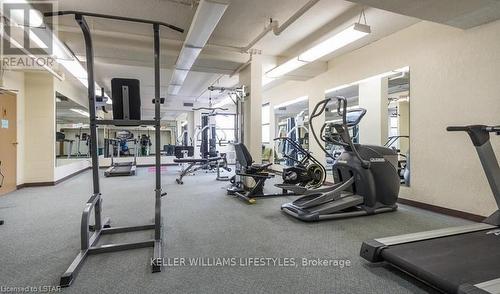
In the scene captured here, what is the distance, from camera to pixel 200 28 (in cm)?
335

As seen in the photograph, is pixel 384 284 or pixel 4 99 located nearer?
pixel 384 284

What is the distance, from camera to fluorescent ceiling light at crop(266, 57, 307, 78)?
4.75m

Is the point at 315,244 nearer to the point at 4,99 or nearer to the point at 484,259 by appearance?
the point at 484,259

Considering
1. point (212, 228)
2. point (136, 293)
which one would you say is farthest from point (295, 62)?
point (136, 293)

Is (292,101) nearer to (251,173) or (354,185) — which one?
(251,173)

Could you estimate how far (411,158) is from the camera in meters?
4.07

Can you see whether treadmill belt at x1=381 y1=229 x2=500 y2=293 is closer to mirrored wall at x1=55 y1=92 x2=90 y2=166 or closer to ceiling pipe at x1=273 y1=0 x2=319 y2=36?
ceiling pipe at x1=273 y1=0 x2=319 y2=36

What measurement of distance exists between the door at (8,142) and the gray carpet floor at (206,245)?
3.02ft

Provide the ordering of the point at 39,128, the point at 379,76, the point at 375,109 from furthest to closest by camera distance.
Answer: the point at 39,128 → the point at 375,109 → the point at 379,76

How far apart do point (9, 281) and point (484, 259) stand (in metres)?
3.47

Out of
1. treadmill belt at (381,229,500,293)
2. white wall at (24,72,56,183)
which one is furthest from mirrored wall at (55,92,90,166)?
treadmill belt at (381,229,500,293)

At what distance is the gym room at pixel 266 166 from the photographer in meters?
1.95
